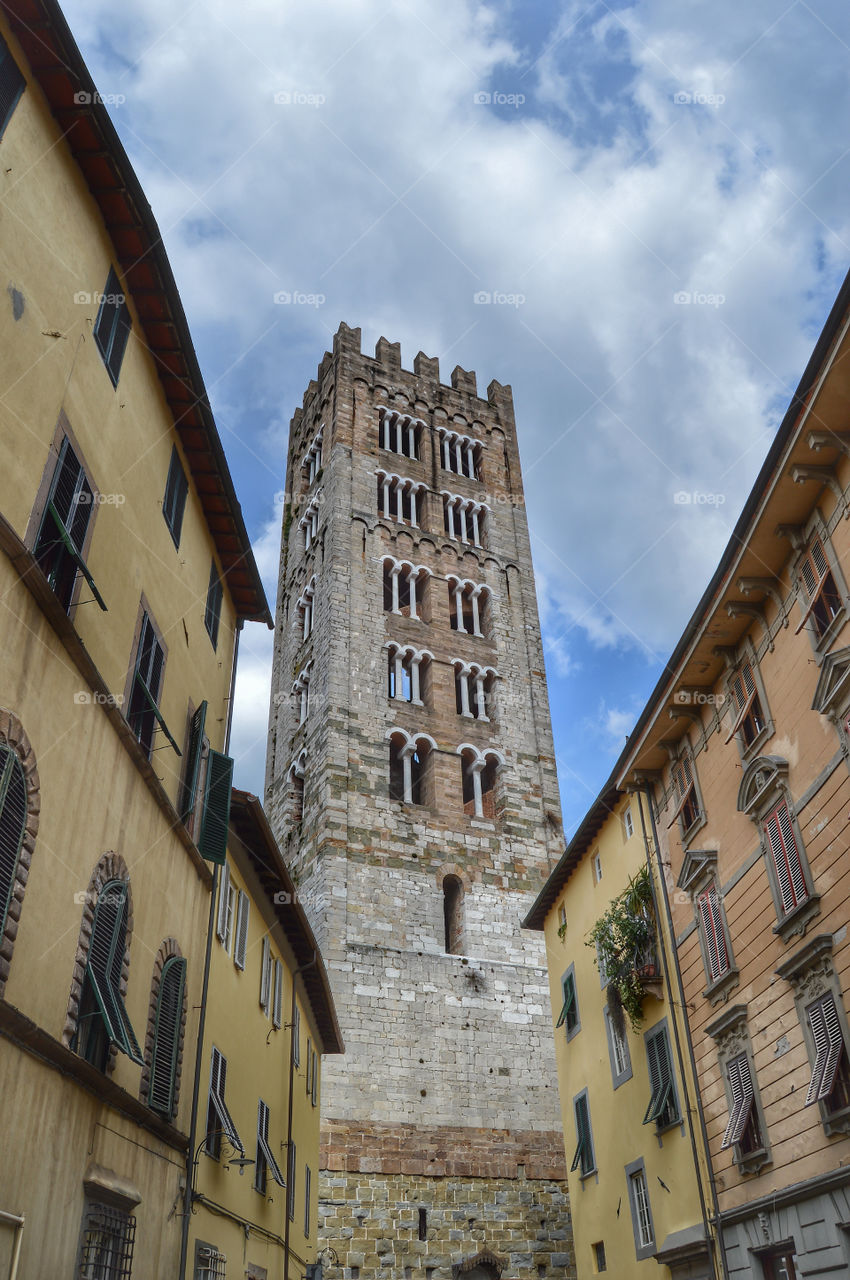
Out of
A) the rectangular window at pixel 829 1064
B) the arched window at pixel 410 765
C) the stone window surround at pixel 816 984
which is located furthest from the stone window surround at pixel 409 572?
the rectangular window at pixel 829 1064

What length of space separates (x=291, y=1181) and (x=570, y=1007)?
6.72 metres

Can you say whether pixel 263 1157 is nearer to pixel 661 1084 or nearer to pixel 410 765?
pixel 661 1084

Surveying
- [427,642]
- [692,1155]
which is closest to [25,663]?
[692,1155]

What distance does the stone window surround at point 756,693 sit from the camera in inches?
570

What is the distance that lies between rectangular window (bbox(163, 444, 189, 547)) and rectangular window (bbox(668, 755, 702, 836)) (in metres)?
9.31

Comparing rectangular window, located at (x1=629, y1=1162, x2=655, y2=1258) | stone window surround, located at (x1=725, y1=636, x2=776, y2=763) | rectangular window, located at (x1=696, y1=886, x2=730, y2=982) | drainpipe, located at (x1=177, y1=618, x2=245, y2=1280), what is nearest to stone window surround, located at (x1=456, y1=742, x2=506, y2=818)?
A: rectangular window, located at (x1=629, y1=1162, x2=655, y2=1258)

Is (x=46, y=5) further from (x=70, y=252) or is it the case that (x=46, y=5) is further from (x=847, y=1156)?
(x=847, y=1156)

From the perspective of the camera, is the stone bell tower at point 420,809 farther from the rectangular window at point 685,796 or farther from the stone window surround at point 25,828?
the stone window surround at point 25,828

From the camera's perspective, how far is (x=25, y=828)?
29.4 feet

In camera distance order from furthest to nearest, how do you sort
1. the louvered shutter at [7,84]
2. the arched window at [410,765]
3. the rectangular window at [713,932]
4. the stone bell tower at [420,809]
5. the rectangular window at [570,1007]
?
the arched window at [410,765] → the stone bell tower at [420,809] → the rectangular window at [570,1007] → the rectangular window at [713,932] → the louvered shutter at [7,84]

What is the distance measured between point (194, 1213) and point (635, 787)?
1060 cm

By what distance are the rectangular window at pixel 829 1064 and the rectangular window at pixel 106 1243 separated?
761 centimetres

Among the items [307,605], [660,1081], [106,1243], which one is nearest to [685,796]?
[660,1081]

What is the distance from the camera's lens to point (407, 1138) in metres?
29.9
